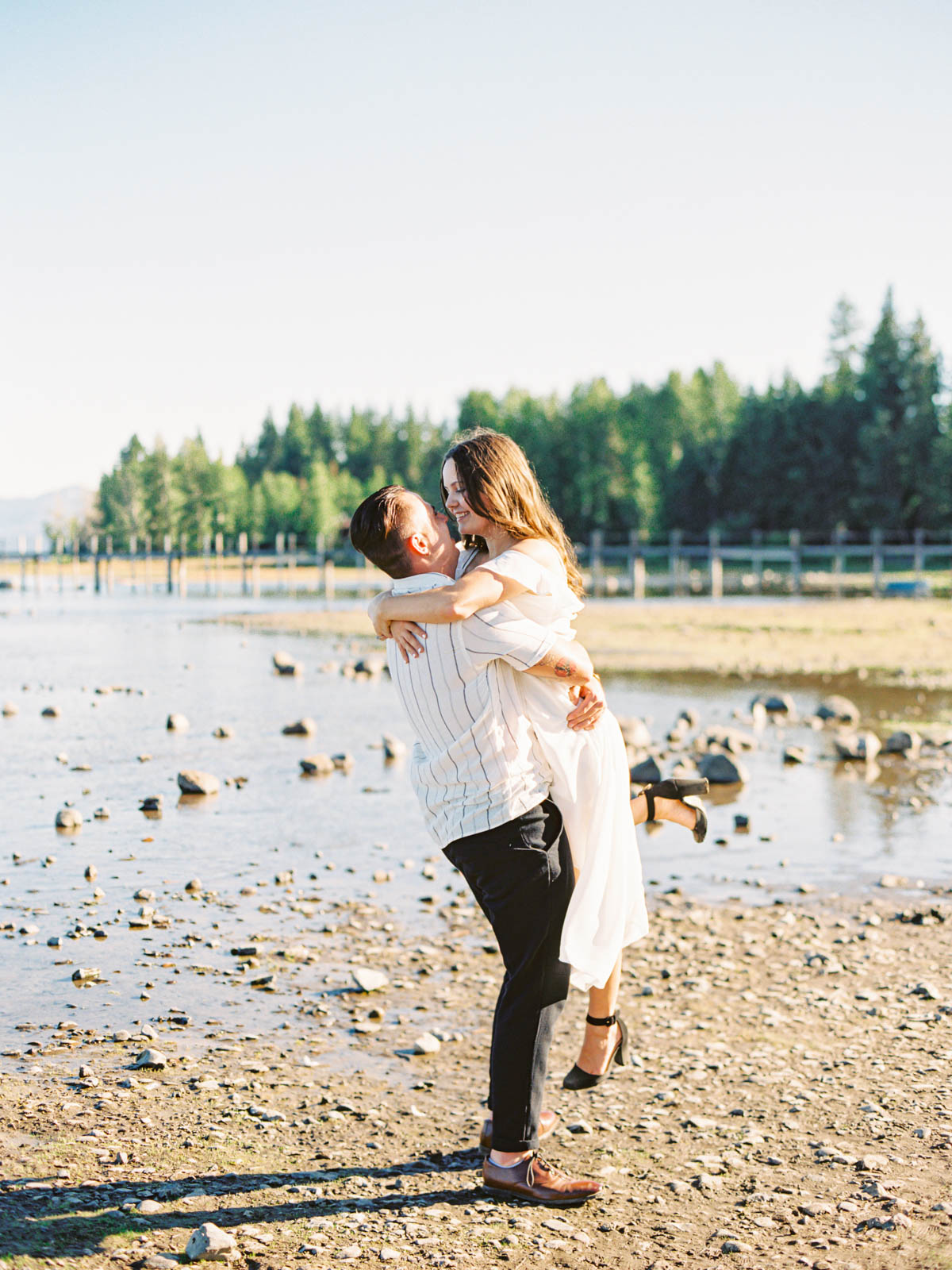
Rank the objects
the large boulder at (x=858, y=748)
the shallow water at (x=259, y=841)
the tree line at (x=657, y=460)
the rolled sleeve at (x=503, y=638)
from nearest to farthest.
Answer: the rolled sleeve at (x=503, y=638) < the shallow water at (x=259, y=841) < the large boulder at (x=858, y=748) < the tree line at (x=657, y=460)

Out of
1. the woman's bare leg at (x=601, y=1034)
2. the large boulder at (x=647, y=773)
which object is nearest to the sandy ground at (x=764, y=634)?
the large boulder at (x=647, y=773)

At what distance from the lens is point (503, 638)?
12.0 ft

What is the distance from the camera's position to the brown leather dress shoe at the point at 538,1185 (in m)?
3.90

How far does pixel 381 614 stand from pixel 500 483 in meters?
0.53

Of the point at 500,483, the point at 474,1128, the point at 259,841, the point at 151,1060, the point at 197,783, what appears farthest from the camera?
the point at 197,783

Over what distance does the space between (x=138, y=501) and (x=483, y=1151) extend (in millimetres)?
121678

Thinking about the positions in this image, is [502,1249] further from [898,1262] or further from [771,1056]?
[771,1056]

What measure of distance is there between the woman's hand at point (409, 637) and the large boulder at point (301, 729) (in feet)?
37.3

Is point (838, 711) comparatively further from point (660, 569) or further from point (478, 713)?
point (660, 569)

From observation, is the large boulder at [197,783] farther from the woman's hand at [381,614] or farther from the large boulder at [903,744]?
the woman's hand at [381,614]

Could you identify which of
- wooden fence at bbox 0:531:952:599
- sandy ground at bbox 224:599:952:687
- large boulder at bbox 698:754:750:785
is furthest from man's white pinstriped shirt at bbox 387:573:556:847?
wooden fence at bbox 0:531:952:599

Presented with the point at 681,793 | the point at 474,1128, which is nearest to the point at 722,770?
the point at 681,793

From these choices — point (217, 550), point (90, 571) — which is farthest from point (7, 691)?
point (90, 571)

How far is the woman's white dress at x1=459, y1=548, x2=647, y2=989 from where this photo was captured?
12.5ft
